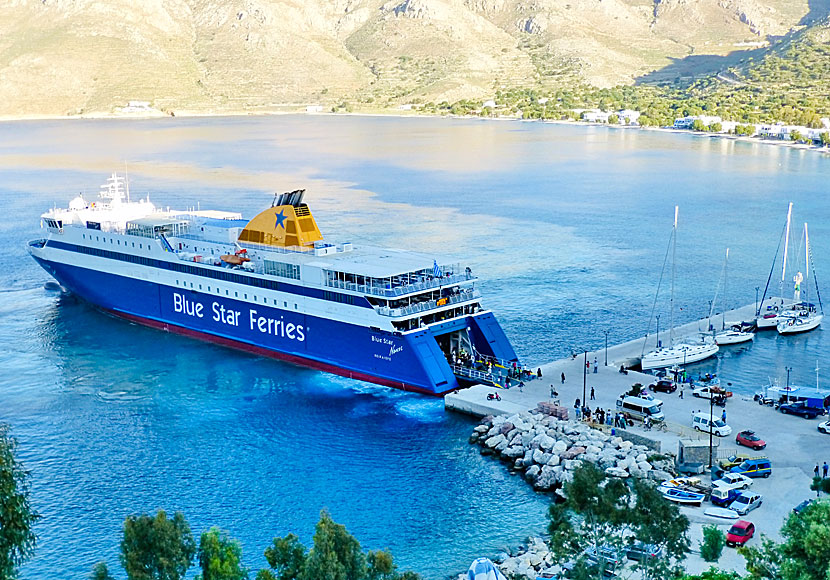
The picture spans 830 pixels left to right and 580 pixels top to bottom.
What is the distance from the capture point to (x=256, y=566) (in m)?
24.5

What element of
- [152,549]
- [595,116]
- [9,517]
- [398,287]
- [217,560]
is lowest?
[217,560]

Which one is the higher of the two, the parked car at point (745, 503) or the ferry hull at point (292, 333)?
the ferry hull at point (292, 333)

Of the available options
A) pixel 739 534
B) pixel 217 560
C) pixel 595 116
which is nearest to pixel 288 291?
pixel 739 534

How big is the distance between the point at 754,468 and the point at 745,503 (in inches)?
90.6

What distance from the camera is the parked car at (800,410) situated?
104ft

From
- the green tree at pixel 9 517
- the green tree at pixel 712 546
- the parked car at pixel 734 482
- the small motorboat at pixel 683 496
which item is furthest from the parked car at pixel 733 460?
the green tree at pixel 9 517

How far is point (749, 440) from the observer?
28.9 meters

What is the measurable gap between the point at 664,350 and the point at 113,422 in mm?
20589

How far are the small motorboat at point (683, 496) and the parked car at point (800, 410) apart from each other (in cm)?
765

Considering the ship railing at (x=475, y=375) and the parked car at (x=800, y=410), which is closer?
the parked car at (x=800, y=410)

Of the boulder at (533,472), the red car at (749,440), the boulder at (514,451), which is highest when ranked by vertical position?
the red car at (749,440)

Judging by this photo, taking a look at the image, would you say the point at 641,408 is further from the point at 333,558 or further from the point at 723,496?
the point at 333,558

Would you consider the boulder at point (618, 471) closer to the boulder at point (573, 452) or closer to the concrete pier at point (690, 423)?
the boulder at point (573, 452)

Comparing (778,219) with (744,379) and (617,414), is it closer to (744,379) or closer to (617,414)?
(744,379)
